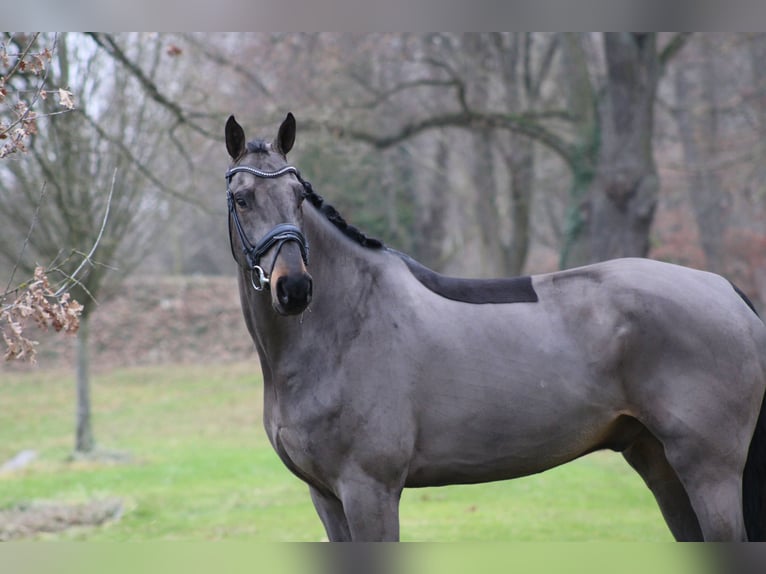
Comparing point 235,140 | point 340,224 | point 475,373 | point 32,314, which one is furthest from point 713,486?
point 32,314

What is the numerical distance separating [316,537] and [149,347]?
14001mm

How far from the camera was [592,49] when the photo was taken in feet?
56.1

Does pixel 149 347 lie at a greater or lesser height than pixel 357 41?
lesser

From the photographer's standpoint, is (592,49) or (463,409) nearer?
(463,409)

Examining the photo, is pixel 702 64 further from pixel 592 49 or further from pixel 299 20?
pixel 299 20

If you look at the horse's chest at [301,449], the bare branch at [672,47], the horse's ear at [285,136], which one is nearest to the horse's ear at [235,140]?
the horse's ear at [285,136]

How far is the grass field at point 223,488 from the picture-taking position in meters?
7.98

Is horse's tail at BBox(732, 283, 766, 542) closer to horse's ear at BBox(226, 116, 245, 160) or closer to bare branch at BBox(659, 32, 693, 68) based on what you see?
horse's ear at BBox(226, 116, 245, 160)

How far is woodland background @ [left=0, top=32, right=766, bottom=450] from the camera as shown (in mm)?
10711

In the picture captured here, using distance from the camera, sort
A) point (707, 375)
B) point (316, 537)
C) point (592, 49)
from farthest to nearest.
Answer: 1. point (592, 49)
2. point (316, 537)
3. point (707, 375)

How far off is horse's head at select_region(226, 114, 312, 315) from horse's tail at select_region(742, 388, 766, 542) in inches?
82.1

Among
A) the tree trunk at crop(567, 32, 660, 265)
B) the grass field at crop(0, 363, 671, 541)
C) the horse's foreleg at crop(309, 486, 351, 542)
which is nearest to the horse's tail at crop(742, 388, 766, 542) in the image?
the horse's foreleg at crop(309, 486, 351, 542)

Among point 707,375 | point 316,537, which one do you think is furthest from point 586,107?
point 707,375

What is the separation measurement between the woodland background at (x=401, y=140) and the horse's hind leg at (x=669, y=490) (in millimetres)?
3013
